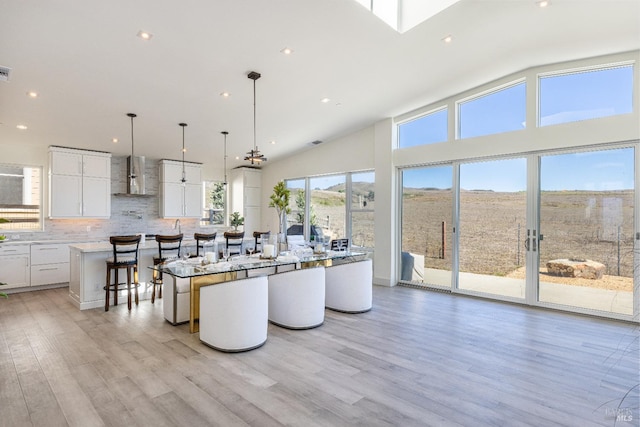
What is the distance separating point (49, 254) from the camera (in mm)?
6125

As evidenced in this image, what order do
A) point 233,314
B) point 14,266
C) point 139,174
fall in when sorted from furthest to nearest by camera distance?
point 139,174 → point 14,266 → point 233,314

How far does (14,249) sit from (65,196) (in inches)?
47.3

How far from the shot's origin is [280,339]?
373 centimetres

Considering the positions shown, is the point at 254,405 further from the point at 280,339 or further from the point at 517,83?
the point at 517,83

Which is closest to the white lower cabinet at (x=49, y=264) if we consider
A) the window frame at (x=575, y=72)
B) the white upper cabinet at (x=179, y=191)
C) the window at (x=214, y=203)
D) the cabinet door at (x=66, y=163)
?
the cabinet door at (x=66, y=163)

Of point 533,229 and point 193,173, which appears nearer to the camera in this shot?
point 533,229

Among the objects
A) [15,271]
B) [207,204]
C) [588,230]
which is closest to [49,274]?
[15,271]

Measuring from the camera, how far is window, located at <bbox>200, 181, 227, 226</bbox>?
8930mm

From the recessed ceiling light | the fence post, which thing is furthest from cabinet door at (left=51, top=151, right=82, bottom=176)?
the fence post

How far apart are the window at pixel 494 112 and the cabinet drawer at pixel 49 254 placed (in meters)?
7.58

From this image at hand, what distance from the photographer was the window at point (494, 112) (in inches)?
207

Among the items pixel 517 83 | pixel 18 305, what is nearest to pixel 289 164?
pixel 517 83

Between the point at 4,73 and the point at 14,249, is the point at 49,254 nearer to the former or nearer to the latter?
the point at 14,249

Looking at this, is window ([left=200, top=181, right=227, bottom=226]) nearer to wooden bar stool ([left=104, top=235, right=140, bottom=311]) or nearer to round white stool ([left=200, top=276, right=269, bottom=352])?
wooden bar stool ([left=104, top=235, right=140, bottom=311])
